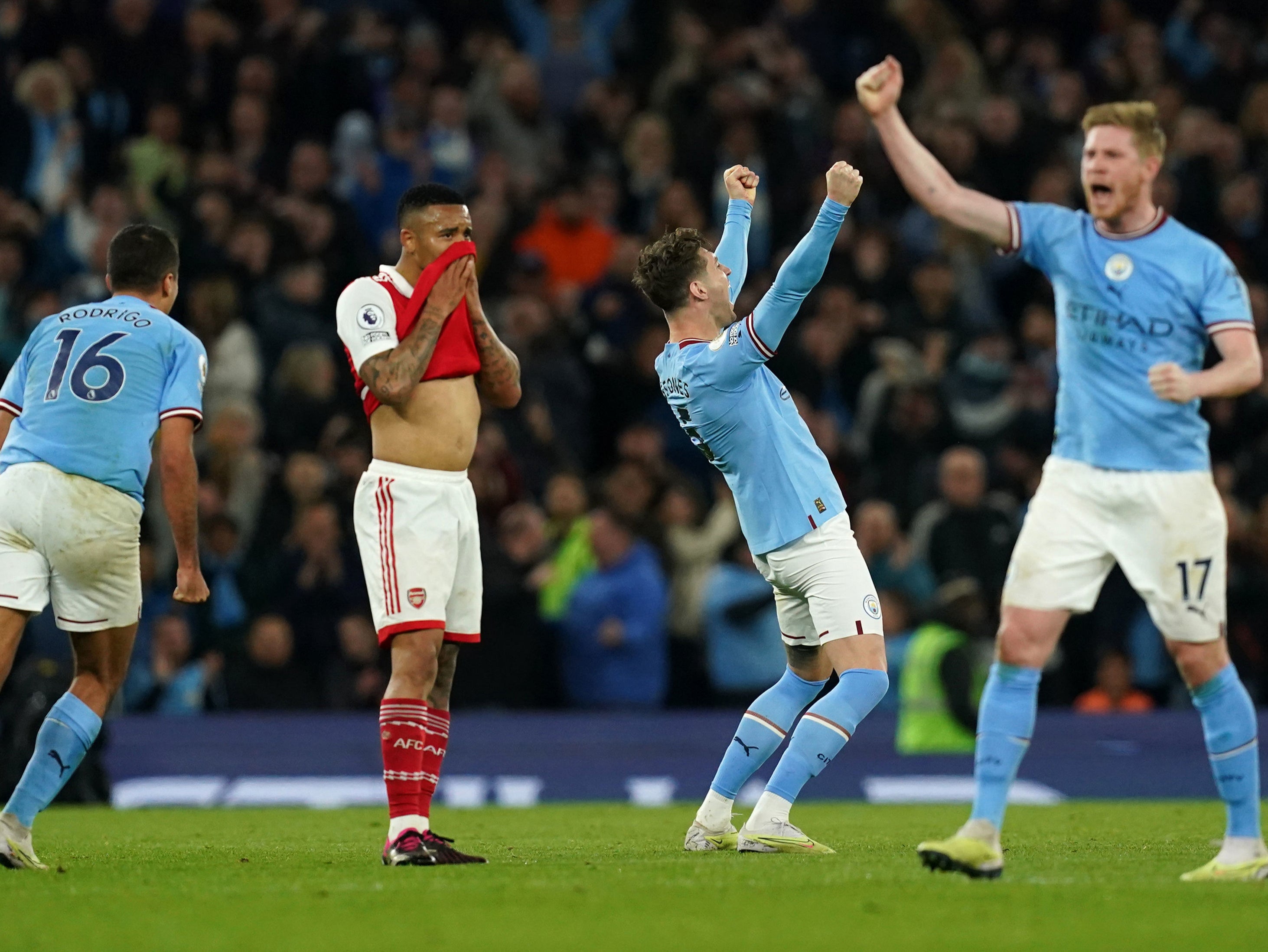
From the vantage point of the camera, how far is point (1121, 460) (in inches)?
259

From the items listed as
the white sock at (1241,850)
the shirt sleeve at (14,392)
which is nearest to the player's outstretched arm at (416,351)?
the shirt sleeve at (14,392)

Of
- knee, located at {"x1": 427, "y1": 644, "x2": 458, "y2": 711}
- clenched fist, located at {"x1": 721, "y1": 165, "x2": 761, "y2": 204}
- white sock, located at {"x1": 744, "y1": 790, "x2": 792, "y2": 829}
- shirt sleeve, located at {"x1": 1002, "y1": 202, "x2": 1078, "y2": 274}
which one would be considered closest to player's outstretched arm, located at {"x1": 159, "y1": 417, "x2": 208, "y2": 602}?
knee, located at {"x1": 427, "y1": 644, "x2": 458, "y2": 711}

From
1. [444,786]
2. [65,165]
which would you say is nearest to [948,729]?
[444,786]

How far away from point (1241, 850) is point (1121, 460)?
1.42 meters

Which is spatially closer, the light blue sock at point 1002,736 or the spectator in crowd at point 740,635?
the light blue sock at point 1002,736

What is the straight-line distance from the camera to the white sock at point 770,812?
7.89 metres

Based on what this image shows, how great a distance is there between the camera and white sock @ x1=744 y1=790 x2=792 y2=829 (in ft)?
25.9

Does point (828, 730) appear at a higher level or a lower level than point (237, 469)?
lower

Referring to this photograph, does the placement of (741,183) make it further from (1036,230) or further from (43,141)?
(43,141)

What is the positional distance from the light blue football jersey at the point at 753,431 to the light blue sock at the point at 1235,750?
1964 mm

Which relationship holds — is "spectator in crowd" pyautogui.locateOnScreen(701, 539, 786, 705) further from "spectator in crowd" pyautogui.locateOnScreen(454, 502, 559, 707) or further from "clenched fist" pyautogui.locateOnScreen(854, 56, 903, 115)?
"clenched fist" pyautogui.locateOnScreen(854, 56, 903, 115)

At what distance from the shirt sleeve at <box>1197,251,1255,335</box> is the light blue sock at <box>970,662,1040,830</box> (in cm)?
134

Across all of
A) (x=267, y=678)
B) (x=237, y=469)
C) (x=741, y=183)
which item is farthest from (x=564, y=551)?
(x=741, y=183)

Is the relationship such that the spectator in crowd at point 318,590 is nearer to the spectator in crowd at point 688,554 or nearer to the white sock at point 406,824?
the spectator in crowd at point 688,554
